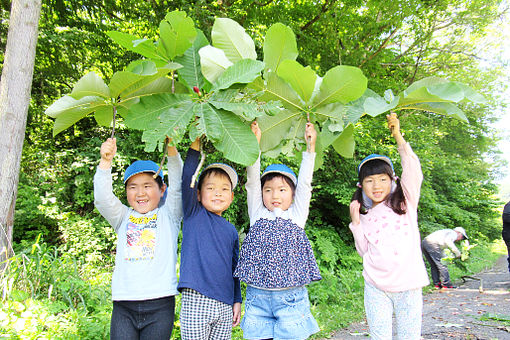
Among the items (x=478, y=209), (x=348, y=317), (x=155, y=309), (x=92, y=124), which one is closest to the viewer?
(x=155, y=309)

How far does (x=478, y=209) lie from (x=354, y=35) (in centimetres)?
1119

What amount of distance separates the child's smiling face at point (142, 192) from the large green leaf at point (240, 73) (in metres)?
0.94

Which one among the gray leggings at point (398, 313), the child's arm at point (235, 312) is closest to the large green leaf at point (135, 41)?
the child's arm at point (235, 312)

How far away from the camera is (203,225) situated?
1.97 metres

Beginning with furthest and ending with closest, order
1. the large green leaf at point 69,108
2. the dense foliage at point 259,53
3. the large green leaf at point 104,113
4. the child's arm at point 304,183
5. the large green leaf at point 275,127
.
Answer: the dense foliage at point 259,53 → the child's arm at point 304,183 → the large green leaf at point 275,127 → the large green leaf at point 104,113 → the large green leaf at point 69,108

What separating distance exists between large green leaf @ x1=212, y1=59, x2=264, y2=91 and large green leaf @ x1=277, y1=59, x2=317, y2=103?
141 millimetres

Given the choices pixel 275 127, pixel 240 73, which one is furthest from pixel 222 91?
pixel 275 127

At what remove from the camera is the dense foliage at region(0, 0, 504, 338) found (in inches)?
228

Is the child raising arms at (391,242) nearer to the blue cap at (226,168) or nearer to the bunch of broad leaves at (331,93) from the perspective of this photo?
the bunch of broad leaves at (331,93)

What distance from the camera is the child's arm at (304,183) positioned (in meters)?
1.95

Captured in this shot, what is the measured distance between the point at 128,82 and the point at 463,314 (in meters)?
5.31

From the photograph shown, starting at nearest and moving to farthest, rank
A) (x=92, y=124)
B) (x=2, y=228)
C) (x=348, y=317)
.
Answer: (x=2, y=228)
(x=348, y=317)
(x=92, y=124)

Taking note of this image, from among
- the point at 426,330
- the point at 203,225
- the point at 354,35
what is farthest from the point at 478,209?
the point at 203,225

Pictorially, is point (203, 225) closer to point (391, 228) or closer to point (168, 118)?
point (168, 118)
